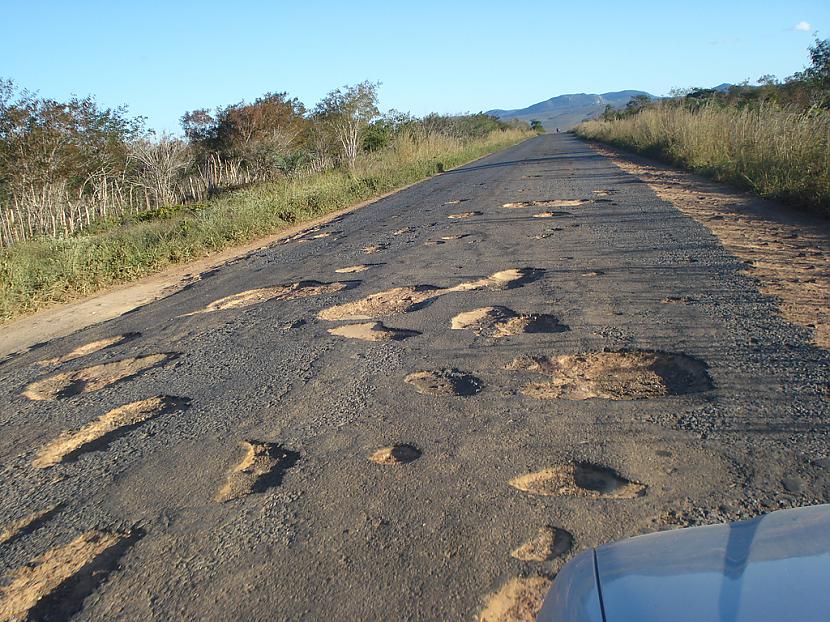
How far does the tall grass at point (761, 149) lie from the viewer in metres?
9.38

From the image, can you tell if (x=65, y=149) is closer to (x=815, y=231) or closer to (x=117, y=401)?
(x=117, y=401)

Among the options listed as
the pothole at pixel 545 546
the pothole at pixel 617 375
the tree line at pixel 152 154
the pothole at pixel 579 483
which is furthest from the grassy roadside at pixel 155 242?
the pothole at pixel 545 546

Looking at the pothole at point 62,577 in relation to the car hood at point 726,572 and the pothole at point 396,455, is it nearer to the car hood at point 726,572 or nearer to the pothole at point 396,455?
the pothole at point 396,455

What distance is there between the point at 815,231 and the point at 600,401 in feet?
19.0

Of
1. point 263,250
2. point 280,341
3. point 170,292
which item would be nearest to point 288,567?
point 280,341

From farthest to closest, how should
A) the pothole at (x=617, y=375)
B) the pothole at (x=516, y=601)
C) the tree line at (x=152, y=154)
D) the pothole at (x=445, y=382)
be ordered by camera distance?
the tree line at (x=152, y=154), the pothole at (x=445, y=382), the pothole at (x=617, y=375), the pothole at (x=516, y=601)

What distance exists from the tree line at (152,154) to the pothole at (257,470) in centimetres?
1157

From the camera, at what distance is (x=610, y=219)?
8.95 metres

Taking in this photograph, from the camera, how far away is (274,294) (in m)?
6.84

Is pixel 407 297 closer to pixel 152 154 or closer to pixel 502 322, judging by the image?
pixel 502 322

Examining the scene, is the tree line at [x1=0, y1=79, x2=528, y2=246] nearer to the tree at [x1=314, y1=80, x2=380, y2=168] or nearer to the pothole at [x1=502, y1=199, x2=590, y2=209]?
the tree at [x1=314, y1=80, x2=380, y2=168]

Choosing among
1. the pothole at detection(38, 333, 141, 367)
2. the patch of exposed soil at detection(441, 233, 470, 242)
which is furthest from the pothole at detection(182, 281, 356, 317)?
the patch of exposed soil at detection(441, 233, 470, 242)

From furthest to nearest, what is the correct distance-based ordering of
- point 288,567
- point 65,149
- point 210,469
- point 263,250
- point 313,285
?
point 65,149 < point 263,250 < point 313,285 < point 210,469 < point 288,567

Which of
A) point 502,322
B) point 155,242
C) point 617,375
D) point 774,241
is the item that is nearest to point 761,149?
point 774,241
